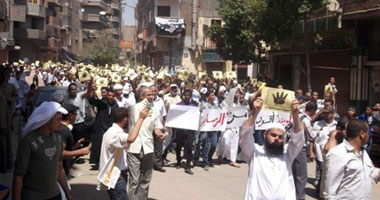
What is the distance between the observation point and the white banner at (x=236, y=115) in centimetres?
1209

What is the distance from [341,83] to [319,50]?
2.12 meters

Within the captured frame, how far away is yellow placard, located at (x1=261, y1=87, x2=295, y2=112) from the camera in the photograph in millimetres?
5129

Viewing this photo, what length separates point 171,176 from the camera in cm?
1020

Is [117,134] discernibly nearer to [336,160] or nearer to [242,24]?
[336,160]

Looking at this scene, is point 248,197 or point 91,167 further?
point 91,167

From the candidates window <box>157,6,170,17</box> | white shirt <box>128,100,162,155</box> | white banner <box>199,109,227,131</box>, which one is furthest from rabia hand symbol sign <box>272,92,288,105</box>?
window <box>157,6,170,17</box>

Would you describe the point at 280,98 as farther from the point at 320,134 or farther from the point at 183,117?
the point at 183,117

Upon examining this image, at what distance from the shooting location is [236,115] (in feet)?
40.0

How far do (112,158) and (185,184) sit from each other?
12.1 feet

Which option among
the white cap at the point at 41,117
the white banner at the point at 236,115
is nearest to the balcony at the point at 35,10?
the white banner at the point at 236,115

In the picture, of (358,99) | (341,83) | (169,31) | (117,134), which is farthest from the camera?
(169,31)

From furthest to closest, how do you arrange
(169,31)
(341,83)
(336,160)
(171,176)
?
(169,31) → (341,83) → (171,176) → (336,160)

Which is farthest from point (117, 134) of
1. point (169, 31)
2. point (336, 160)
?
point (169, 31)

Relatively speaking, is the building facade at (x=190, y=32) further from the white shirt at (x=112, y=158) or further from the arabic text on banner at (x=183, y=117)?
the white shirt at (x=112, y=158)
